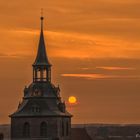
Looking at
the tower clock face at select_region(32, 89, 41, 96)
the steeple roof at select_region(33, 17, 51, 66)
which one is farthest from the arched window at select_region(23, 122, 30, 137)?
the steeple roof at select_region(33, 17, 51, 66)

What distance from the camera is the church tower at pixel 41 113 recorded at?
153500 millimetres

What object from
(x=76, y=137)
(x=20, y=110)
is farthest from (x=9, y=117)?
(x=76, y=137)

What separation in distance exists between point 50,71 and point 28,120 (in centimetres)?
831

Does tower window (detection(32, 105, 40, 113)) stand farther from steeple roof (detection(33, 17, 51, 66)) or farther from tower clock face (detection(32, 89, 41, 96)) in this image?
steeple roof (detection(33, 17, 51, 66))

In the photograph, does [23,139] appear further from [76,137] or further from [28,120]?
[76,137]

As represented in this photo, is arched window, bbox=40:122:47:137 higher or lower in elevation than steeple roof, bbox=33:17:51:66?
lower

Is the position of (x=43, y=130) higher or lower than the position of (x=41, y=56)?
lower

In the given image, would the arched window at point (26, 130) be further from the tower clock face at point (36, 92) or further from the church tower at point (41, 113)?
the tower clock face at point (36, 92)

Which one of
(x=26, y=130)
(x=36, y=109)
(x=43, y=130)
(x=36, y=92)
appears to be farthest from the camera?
(x=36, y=92)

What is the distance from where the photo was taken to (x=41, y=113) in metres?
154

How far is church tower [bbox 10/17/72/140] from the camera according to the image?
504ft

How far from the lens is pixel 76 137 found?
16462cm

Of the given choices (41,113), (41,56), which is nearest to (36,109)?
(41,113)

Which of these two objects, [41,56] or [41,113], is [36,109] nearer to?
[41,113]
